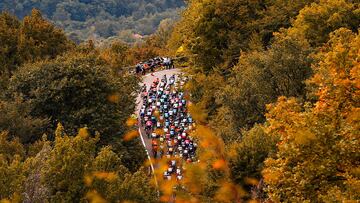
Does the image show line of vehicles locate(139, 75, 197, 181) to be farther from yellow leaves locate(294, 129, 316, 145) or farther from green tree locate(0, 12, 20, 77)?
yellow leaves locate(294, 129, 316, 145)

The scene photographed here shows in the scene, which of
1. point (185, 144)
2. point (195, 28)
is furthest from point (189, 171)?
point (195, 28)

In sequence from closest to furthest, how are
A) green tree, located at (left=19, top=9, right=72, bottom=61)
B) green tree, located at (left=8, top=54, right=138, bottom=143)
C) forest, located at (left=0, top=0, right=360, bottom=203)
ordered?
forest, located at (left=0, top=0, right=360, bottom=203)
green tree, located at (left=8, top=54, right=138, bottom=143)
green tree, located at (left=19, top=9, right=72, bottom=61)

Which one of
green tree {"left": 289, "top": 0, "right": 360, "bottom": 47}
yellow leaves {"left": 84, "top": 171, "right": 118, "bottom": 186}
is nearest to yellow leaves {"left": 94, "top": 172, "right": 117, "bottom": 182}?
yellow leaves {"left": 84, "top": 171, "right": 118, "bottom": 186}

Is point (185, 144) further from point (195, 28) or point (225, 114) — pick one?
point (195, 28)

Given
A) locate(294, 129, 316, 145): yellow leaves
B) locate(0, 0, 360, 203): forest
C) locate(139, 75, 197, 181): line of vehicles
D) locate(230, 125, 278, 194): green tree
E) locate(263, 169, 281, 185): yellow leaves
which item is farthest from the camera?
locate(139, 75, 197, 181): line of vehicles

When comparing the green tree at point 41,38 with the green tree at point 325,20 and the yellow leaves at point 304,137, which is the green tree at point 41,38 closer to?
the green tree at point 325,20

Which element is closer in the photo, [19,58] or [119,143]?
[119,143]


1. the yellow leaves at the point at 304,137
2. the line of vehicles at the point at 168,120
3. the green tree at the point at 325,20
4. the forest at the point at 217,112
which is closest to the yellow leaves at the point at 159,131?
the line of vehicles at the point at 168,120

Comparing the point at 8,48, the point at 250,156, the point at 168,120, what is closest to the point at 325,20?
the point at 168,120
